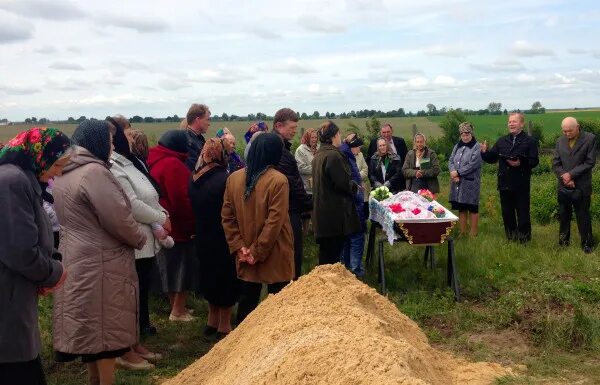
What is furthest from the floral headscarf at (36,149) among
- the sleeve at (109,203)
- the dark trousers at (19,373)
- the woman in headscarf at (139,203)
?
the woman in headscarf at (139,203)

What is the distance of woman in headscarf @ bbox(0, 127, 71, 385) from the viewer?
3029 millimetres

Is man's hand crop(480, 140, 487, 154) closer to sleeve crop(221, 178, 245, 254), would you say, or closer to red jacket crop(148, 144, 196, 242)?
red jacket crop(148, 144, 196, 242)

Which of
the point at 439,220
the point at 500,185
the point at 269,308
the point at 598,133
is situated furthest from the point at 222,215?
the point at 598,133

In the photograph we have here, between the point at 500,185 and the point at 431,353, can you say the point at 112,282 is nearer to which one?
the point at 431,353

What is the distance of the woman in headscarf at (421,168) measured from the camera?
366 inches

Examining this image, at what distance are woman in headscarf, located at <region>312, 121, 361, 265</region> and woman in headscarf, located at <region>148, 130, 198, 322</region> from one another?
1.54 meters

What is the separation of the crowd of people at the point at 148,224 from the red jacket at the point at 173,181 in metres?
0.01

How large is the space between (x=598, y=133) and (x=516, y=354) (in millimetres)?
17447

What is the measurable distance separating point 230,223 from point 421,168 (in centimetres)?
492

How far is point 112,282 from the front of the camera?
159 inches

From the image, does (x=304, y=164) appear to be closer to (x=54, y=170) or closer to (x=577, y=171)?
→ (x=577, y=171)

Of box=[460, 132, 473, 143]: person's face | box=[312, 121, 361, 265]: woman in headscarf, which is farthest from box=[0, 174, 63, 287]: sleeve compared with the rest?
box=[460, 132, 473, 143]: person's face

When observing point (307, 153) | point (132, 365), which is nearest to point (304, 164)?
point (307, 153)

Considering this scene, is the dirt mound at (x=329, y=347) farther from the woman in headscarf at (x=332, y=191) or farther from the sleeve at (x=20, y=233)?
the woman in headscarf at (x=332, y=191)
